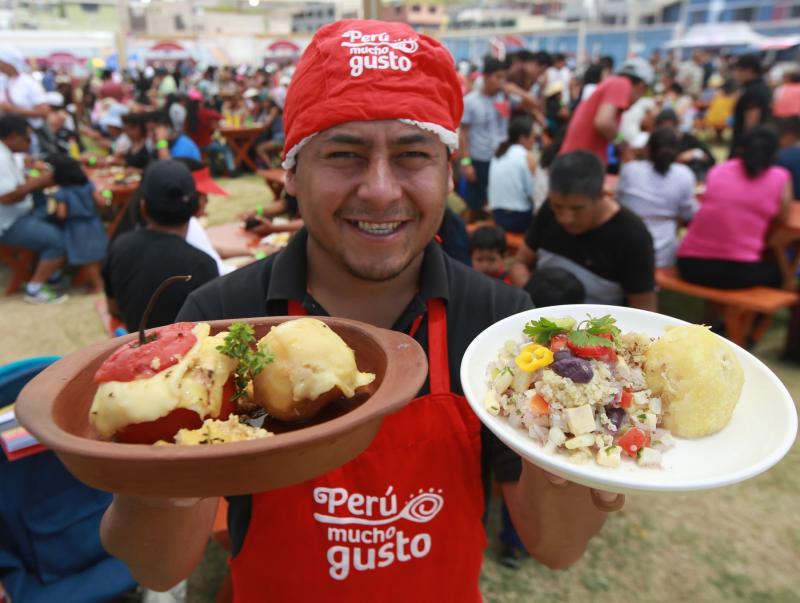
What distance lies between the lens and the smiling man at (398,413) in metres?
1.35

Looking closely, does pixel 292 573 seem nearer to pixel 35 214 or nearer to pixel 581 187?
pixel 581 187

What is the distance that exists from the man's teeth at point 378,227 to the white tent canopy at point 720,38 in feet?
141

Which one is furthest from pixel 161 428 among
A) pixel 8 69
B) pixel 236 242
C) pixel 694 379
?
pixel 8 69

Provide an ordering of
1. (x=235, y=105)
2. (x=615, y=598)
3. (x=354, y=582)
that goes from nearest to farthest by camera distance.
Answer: (x=354, y=582) → (x=615, y=598) → (x=235, y=105)

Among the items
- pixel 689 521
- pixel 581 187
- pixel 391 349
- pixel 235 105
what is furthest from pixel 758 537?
pixel 235 105

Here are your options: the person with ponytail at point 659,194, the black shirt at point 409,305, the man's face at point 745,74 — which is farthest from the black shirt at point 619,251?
the man's face at point 745,74

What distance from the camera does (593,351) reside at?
1.27m

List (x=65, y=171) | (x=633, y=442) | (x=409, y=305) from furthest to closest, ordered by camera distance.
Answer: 1. (x=65, y=171)
2. (x=409, y=305)
3. (x=633, y=442)

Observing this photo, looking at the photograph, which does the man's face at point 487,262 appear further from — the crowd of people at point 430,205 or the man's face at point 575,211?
the man's face at point 575,211

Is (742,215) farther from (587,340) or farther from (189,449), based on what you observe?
(189,449)

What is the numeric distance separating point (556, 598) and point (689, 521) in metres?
1.17

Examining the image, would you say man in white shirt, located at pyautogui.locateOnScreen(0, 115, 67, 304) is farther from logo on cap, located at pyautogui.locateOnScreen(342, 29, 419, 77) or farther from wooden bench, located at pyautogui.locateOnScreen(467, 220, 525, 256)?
logo on cap, located at pyautogui.locateOnScreen(342, 29, 419, 77)

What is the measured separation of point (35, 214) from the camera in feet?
23.3

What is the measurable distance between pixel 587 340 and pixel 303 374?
0.70m
